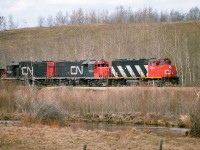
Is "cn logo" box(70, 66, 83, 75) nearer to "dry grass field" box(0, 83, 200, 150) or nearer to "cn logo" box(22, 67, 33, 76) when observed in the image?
"cn logo" box(22, 67, 33, 76)

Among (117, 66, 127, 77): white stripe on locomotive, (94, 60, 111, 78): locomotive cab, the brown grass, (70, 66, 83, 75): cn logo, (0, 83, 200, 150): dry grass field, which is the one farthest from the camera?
(70, 66, 83, 75): cn logo

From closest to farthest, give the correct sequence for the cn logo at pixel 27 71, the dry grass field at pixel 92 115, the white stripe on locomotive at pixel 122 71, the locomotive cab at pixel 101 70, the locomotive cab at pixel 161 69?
the dry grass field at pixel 92 115 < the locomotive cab at pixel 161 69 < the white stripe on locomotive at pixel 122 71 < the locomotive cab at pixel 101 70 < the cn logo at pixel 27 71

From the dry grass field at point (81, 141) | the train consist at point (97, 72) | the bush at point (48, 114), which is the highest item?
the train consist at point (97, 72)

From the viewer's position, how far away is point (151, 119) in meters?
30.8

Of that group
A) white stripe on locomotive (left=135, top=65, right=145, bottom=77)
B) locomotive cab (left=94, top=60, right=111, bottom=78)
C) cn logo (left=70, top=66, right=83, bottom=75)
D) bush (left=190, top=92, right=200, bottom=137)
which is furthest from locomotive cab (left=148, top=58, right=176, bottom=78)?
bush (left=190, top=92, right=200, bottom=137)

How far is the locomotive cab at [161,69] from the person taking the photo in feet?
146

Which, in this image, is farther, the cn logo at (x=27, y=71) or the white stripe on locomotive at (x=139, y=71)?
the cn logo at (x=27, y=71)

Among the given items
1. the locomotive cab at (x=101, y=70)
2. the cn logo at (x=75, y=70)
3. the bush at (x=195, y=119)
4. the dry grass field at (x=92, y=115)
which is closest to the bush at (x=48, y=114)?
the dry grass field at (x=92, y=115)

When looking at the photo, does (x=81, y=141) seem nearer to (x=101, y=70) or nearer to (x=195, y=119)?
(x=195, y=119)

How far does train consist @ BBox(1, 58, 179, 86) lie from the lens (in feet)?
147

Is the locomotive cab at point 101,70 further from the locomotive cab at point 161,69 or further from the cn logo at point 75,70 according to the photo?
the locomotive cab at point 161,69

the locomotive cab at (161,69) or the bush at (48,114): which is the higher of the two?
the locomotive cab at (161,69)

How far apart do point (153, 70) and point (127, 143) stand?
2808 cm

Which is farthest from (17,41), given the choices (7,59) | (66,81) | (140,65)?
(140,65)
